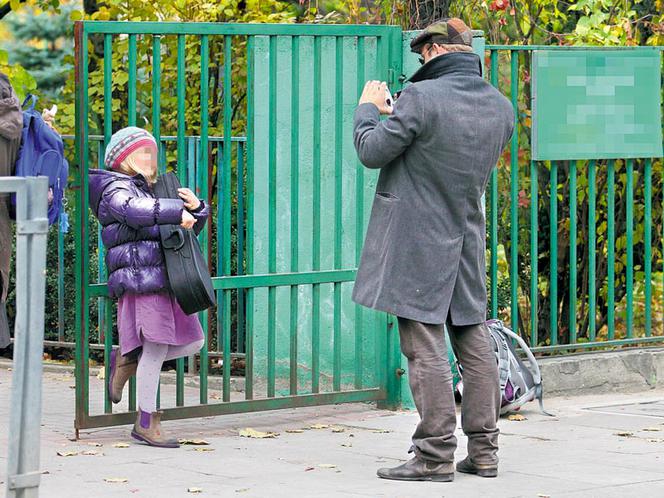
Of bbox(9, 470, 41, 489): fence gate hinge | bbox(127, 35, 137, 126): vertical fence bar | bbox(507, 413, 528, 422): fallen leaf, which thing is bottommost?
bbox(507, 413, 528, 422): fallen leaf

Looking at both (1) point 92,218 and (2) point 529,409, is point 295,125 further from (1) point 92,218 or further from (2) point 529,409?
(1) point 92,218

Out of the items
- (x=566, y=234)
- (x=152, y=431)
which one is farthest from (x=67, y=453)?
(x=566, y=234)

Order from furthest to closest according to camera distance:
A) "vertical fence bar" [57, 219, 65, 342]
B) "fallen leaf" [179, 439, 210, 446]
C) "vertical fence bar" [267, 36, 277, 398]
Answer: "vertical fence bar" [57, 219, 65, 342]
"vertical fence bar" [267, 36, 277, 398]
"fallen leaf" [179, 439, 210, 446]

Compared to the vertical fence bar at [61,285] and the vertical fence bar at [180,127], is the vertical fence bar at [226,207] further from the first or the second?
the vertical fence bar at [61,285]

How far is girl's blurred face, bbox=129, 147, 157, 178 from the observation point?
22.1ft

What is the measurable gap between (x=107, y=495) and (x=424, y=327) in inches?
58.0

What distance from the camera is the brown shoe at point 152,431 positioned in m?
6.73

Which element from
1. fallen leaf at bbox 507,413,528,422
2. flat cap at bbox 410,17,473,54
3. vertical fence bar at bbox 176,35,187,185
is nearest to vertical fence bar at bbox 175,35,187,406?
vertical fence bar at bbox 176,35,187,185

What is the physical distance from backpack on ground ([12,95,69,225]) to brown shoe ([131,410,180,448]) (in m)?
1.03

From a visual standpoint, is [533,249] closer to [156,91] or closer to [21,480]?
[156,91]

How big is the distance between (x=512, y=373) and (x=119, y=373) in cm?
219

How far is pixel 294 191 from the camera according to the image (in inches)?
296

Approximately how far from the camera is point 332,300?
801cm

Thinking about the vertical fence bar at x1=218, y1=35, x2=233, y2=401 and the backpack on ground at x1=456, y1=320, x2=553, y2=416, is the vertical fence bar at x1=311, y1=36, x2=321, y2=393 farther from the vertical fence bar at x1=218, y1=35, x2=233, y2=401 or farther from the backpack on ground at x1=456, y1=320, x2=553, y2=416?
the backpack on ground at x1=456, y1=320, x2=553, y2=416
